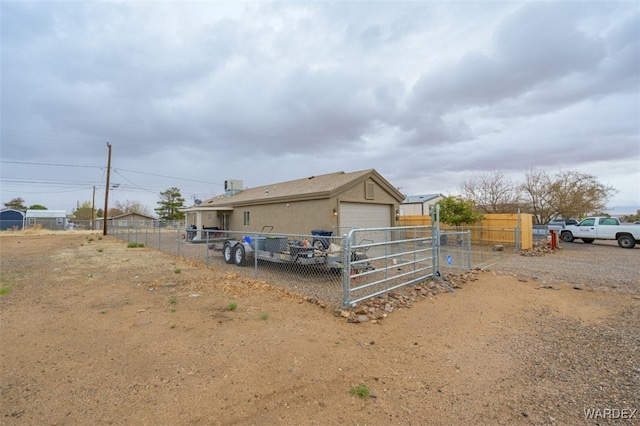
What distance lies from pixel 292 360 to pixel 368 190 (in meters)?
12.8

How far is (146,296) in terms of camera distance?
6270 mm

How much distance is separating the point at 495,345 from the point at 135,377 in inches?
177

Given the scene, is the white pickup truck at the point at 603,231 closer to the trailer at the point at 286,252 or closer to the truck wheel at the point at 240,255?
Answer: the trailer at the point at 286,252

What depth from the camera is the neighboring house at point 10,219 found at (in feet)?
154

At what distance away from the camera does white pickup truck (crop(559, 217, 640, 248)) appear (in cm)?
1529

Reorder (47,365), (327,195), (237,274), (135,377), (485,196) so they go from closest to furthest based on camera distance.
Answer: (135,377) → (47,365) → (237,274) → (327,195) → (485,196)

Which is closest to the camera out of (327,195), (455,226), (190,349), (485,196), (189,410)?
(189,410)

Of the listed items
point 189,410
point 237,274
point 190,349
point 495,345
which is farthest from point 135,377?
point 237,274

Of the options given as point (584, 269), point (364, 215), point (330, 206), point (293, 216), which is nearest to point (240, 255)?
point (330, 206)

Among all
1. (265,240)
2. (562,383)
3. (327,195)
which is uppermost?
(327,195)

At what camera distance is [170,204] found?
4862 cm

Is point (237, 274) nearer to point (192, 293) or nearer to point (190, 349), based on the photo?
point (192, 293)

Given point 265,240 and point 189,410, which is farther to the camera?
point 265,240

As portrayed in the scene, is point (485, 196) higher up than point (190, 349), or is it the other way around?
point (485, 196)
